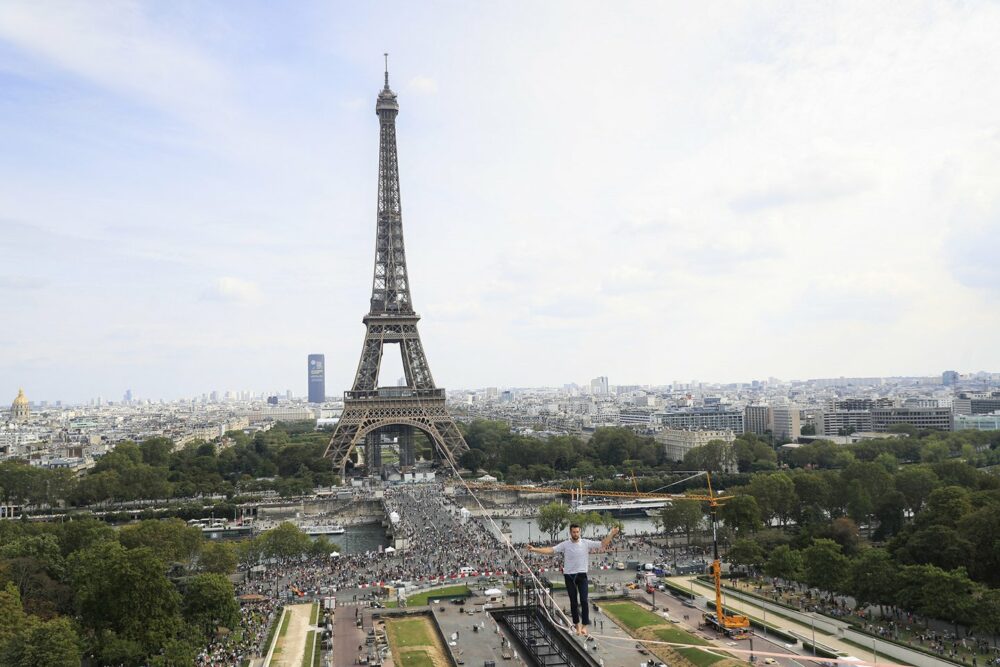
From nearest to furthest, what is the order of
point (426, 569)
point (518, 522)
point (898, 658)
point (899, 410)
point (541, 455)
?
point (898, 658)
point (426, 569)
point (518, 522)
point (541, 455)
point (899, 410)

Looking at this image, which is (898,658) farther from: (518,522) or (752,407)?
(752,407)

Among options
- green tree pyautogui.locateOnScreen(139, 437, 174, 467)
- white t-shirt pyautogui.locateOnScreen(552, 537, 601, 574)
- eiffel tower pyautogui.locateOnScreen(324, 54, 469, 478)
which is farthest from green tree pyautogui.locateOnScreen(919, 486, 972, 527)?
green tree pyautogui.locateOnScreen(139, 437, 174, 467)

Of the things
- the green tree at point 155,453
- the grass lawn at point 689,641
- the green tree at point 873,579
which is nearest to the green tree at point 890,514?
the green tree at point 873,579

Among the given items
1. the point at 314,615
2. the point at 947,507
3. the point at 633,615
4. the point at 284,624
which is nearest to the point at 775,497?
the point at 947,507

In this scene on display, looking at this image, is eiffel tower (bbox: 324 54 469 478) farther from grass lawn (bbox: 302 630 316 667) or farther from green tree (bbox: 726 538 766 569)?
grass lawn (bbox: 302 630 316 667)

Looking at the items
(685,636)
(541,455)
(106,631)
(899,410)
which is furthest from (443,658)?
(899,410)

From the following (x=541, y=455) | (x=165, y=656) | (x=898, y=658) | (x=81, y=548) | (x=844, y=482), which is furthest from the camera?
(x=541, y=455)

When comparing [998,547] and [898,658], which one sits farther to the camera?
[998,547]
